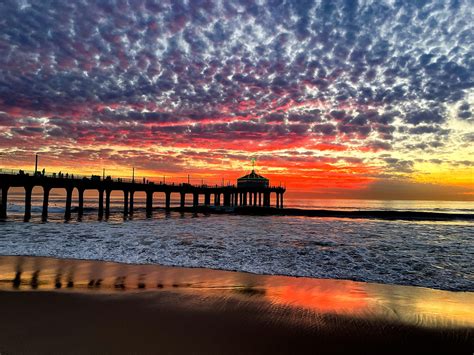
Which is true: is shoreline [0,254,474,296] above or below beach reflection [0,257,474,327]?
below

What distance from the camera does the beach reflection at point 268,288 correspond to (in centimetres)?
840

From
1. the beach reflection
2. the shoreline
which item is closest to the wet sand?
the beach reflection

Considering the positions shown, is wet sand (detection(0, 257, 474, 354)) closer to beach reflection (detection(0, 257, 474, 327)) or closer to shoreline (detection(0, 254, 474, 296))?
beach reflection (detection(0, 257, 474, 327))

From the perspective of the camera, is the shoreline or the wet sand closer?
the wet sand

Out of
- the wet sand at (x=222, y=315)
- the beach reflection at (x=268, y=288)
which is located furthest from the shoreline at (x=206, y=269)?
the wet sand at (x=222, y=315)

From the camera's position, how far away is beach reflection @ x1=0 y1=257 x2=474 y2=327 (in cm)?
840

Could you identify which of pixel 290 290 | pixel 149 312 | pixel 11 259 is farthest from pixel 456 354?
pixel 11 259

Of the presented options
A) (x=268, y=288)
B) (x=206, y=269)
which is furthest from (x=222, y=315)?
(x=206, y=269)

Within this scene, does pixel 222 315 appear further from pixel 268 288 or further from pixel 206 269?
pixel 206 269

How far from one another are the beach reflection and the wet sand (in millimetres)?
35

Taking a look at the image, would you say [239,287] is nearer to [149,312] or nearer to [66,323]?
[149,312]

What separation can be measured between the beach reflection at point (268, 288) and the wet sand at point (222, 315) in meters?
0.03

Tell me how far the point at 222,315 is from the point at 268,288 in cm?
299

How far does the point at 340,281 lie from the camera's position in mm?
11812
